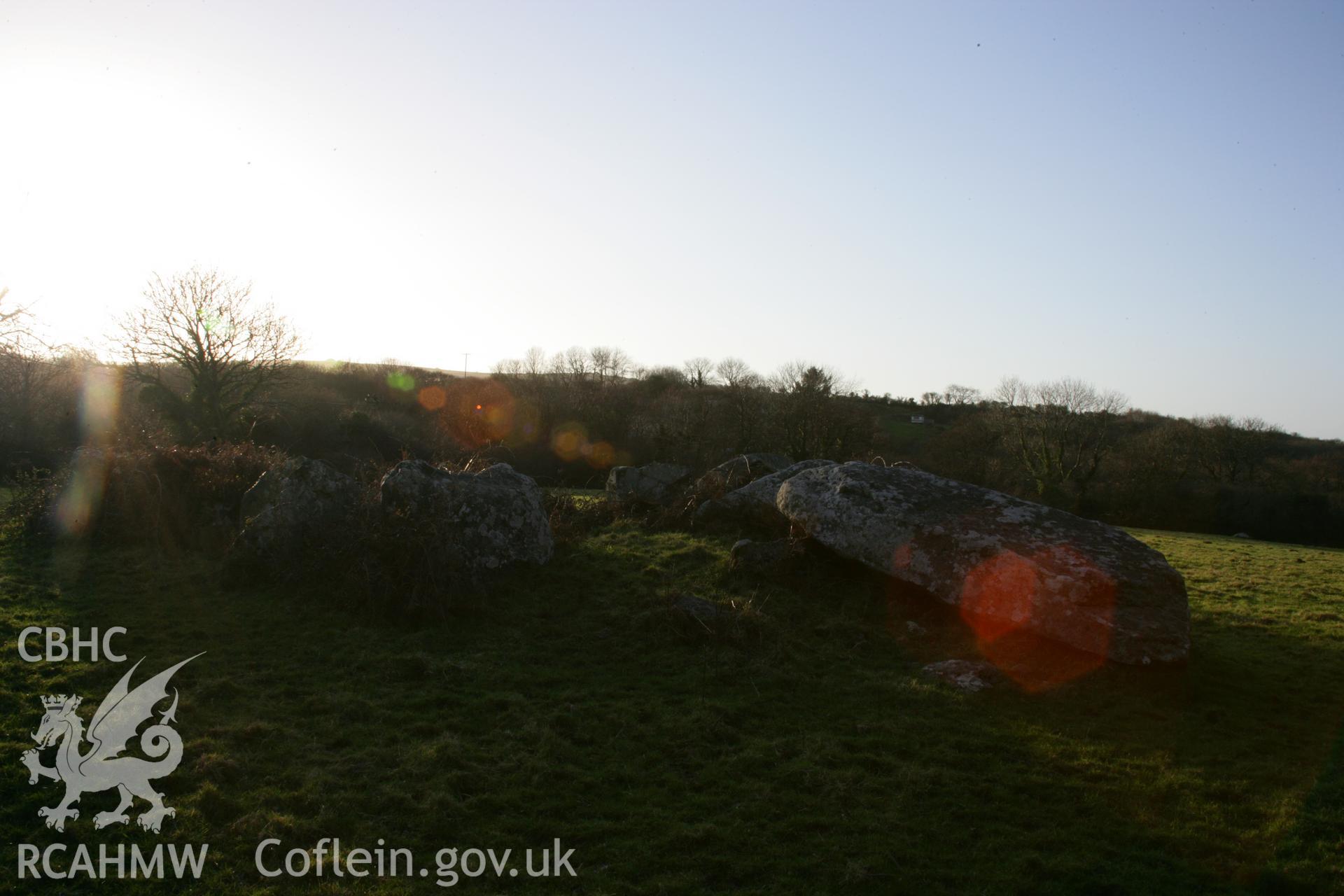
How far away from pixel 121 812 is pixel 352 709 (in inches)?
80.8

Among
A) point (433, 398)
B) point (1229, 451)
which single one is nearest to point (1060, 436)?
point (1229, 451)

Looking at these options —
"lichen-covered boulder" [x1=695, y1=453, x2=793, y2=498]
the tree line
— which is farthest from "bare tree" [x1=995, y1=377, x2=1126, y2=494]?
"lichen-covered boulder" [x1=695, y1=453, x2=793, y2=498]

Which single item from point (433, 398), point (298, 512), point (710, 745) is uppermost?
point (433, 398)

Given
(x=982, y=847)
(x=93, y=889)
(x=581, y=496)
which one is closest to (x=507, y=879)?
(x=93, y=889)

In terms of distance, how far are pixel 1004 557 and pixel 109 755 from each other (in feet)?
29.2

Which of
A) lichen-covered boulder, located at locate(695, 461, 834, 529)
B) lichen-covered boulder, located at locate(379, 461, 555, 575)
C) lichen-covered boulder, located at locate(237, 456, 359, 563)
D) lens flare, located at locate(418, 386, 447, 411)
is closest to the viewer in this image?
lichen-covered boulder, located at locate(379, 461, 555, 575)

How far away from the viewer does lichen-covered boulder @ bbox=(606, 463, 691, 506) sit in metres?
16.4

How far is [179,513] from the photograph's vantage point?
13820 mm

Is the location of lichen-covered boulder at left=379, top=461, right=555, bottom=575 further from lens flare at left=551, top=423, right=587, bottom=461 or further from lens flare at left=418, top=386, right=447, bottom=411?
lens flare at left=418, top=386, right=447, bottom=411

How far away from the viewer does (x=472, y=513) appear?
38.2 feet

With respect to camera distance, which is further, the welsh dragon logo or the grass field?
the welsh dragon logo

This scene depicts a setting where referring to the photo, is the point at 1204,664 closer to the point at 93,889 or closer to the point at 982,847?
the point at 982,847

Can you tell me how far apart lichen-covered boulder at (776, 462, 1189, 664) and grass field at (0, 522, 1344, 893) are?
47 cm

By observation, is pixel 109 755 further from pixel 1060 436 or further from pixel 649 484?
pixel 1060 436
